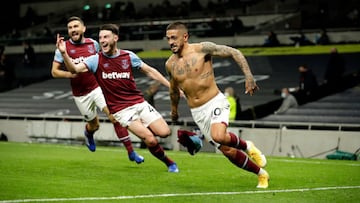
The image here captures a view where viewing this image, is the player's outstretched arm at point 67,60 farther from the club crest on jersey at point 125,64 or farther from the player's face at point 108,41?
the club crest on jersey at point 125,64

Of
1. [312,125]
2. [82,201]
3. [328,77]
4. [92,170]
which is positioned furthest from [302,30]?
[82,201]

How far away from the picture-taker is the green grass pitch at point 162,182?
9.73 m

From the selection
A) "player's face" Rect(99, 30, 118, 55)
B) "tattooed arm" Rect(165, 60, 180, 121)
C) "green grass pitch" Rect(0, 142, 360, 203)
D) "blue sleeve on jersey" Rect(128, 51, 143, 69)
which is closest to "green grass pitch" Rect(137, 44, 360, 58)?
"green grass pitch" Rect(0, 142, 360, 203)

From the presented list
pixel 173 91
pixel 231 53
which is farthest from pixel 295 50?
pixel 231 53

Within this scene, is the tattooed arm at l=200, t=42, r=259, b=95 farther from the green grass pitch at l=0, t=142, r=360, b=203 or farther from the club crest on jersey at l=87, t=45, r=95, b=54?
the club crest on jersey at l=87, t=45, r=95, b=54

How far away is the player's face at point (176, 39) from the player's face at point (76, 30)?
4081 millimetres

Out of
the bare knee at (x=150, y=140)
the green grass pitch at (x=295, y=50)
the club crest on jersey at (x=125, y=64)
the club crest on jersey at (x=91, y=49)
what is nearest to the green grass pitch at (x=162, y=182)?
the bare knee at (x=150, y=140)

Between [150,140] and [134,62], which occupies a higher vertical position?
[134,62]

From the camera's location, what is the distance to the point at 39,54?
133 ft

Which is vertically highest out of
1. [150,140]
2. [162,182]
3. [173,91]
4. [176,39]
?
[176,39]

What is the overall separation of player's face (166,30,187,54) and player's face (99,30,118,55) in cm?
224

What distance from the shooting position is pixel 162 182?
1170 centimetres

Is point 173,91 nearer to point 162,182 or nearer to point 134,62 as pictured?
point 162,182

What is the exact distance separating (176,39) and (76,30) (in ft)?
14.3
